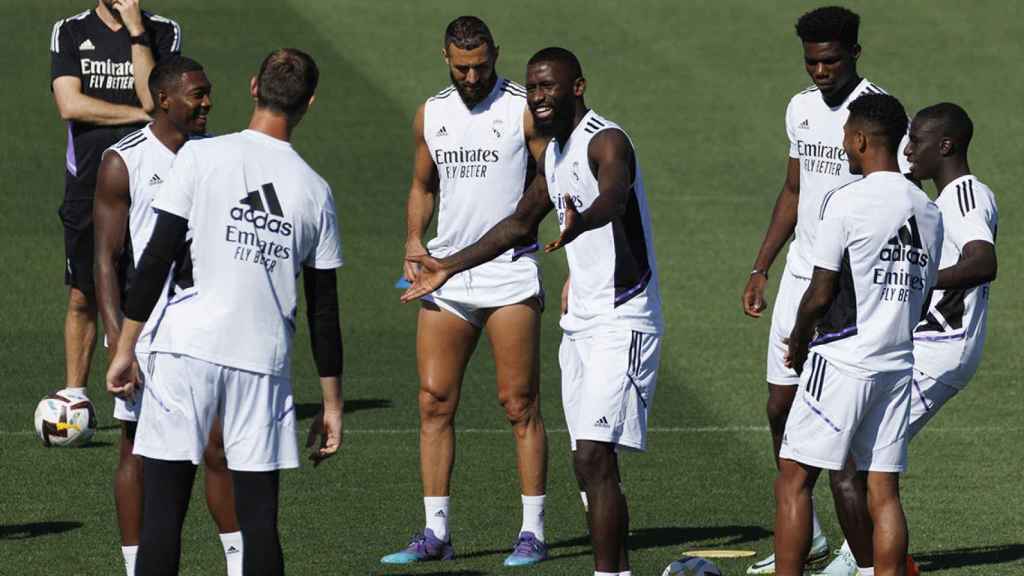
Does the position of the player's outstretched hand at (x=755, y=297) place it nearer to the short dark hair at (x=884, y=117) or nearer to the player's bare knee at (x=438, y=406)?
the player's bare knee at (x=438, y=406)

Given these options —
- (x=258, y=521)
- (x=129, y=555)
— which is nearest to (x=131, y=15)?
(x=129, y=555)

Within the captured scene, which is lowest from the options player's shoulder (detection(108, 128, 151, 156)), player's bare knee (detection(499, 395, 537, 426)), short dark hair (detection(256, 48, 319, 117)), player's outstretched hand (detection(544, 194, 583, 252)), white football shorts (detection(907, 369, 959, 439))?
player's bare knee (detection(499, 395, 537, 426))

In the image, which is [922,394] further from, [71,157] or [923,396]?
[71,157]

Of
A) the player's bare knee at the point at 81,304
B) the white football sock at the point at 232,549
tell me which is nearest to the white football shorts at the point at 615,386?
the white football sock at the point at 232,549

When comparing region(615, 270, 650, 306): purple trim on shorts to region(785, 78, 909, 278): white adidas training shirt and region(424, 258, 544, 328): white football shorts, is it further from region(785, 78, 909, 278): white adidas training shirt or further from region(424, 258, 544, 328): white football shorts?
region(424, 258, 544, 328): white football shorts

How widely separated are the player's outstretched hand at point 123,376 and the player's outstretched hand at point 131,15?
14.9 feet

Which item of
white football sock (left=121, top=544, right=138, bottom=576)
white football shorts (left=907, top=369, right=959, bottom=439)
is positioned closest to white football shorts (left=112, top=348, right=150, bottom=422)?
white football sock (left=121, top=544, right=138, bottom=576)

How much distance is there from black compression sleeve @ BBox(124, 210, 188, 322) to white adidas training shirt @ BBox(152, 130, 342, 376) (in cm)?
4

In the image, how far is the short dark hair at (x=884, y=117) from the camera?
795 cm

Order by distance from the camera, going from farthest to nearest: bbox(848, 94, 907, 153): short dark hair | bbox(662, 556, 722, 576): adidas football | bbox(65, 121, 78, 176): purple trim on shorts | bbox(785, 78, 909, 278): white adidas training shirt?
bbox(65, 121, 78, 176): purple trim on shorts, bbox(785, 78, 909, 278): white adidas training shirt, bbox(662, 556, 722, 576): adidas football, bbox(848, 94, 907, 153): short dark hair

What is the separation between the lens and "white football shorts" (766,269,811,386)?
9.52m

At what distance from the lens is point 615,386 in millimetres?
8500

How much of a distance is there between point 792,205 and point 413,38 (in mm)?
16975

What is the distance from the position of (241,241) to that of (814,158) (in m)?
3.60
